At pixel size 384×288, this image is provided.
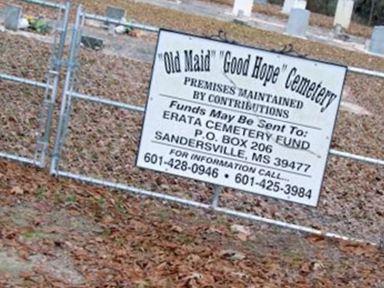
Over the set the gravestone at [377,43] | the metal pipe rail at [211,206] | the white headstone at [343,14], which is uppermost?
the white headstone at [343,14]

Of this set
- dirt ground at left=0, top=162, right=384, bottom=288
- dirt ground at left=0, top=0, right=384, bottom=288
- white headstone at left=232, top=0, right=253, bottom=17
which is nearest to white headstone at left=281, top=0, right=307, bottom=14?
white headstone at left=232, top=0, right=253, bottom=17

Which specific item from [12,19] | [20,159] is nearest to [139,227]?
[20,159]

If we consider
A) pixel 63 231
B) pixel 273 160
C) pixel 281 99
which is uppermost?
pixel 281 99

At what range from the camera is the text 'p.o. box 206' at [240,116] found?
6.72 meters

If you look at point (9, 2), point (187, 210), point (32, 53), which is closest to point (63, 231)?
point (187, 210)

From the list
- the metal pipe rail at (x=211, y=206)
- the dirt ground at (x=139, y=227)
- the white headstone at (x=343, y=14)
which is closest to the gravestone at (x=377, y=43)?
the white headstone at (x=343, y=14)

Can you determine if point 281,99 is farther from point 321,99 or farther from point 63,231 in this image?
point 63,231

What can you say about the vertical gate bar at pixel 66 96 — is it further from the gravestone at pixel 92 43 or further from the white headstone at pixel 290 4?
the white headstone at pixel 290 4

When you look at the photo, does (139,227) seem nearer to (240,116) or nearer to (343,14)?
(240,116)

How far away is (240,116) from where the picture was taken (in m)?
6.77

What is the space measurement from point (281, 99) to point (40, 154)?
2.21m

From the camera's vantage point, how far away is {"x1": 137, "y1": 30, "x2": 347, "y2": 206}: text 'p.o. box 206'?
6.72 m

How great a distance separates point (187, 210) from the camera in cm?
728

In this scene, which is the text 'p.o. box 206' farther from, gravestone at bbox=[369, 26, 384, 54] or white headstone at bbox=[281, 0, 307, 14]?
white headstone at bbox=[281, 0, 307, 14]
